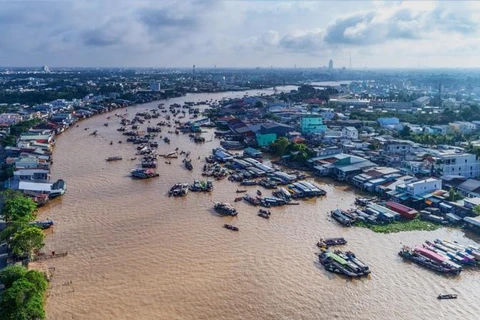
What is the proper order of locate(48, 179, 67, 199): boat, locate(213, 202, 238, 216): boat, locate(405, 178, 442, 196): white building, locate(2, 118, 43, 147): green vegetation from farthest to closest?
locate(2, 118, 43, 147): green vegetation < locate(48, 179, 67, 199): boat < locate(405, 178, 442, 196): white building < locate(213, 202, 238, 216): boat

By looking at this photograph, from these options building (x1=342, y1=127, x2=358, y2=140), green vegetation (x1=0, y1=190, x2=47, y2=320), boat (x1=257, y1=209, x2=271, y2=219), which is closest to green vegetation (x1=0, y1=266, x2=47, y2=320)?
green vegetation (x1=0, y1=190, x2=47, y2=320)

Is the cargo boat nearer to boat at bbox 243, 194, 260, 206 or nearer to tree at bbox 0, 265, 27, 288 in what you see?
boat at bbox 243, 194, 260, 206

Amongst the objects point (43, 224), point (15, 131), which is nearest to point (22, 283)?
point (43, 224)

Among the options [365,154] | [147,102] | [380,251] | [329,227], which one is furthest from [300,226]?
[147,102]

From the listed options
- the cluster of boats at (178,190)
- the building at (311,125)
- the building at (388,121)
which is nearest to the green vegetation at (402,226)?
the cluster of boats at (178,190)

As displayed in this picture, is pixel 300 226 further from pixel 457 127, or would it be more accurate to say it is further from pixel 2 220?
pixel 457 127

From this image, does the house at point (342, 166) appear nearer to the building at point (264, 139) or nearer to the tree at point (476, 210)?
the tree at point (476, 210)
